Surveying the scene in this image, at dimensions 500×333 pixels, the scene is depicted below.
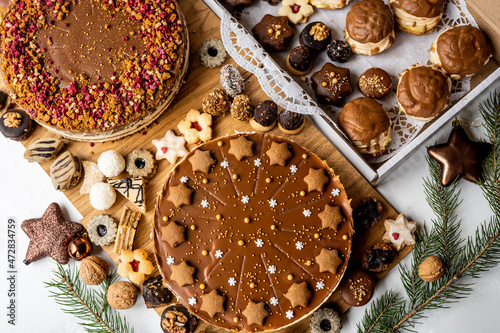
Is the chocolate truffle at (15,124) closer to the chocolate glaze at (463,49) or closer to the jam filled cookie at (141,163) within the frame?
the jam filled cookie at (141,163)

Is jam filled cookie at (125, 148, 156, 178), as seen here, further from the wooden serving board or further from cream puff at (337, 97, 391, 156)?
cream puff at (337, 97, 391, 156)

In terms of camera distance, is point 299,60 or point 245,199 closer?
point 245,199

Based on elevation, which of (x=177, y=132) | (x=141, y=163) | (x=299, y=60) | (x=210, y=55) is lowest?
(x=141, y=163)

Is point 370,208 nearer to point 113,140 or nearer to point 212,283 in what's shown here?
point 212,283

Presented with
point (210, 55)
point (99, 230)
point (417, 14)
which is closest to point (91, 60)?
point (210, 55)

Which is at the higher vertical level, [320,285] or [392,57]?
[392,57]

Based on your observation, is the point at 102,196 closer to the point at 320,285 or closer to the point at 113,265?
the point at 113,265

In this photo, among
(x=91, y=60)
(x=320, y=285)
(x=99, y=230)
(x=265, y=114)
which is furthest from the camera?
(x=99, y=230)
